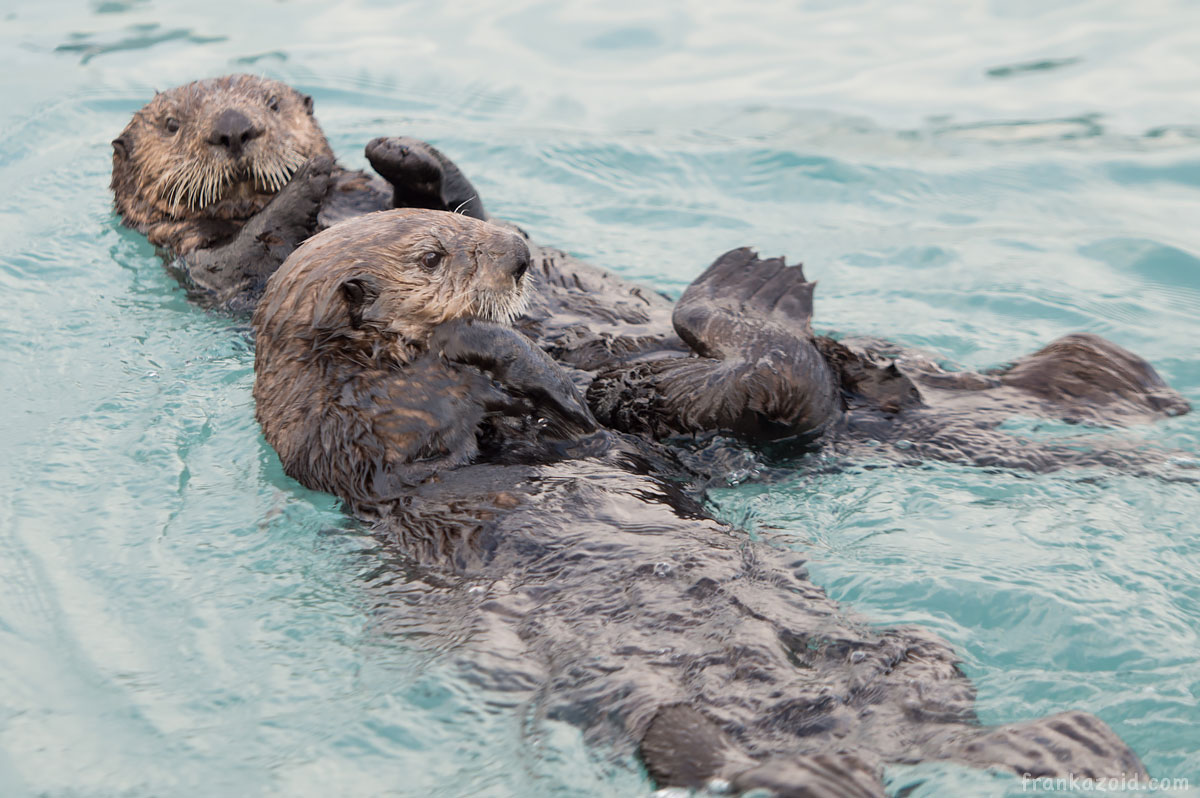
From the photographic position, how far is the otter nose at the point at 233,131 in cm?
459

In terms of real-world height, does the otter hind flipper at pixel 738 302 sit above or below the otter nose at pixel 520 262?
below

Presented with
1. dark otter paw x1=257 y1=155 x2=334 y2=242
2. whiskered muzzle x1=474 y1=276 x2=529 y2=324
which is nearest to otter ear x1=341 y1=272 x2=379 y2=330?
whiskered muzzle x1=474 y1=276 x2=529 y2=324

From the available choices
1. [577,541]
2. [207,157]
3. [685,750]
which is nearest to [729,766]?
[685,750]

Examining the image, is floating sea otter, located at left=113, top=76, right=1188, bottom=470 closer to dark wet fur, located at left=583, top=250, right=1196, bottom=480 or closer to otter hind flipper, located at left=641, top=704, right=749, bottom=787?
dark wet fur, located at left=583, top=250, right=1196, bottom=480

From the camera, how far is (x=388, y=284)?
11.0ft

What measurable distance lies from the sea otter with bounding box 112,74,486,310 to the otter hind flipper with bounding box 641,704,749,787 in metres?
2.57

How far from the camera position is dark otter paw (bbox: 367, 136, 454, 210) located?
422 centimetres

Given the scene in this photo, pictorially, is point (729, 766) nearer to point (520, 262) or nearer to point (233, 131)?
point (520, 262)

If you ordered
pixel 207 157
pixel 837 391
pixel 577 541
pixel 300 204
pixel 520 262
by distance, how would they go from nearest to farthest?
1. pixel 577 541
2. pixel 520 262
3. pixel 837 391
4. pixel 300 204
5. pixel 207 157

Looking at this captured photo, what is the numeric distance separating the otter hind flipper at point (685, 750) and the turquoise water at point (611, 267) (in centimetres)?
17

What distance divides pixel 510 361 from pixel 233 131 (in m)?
2.03

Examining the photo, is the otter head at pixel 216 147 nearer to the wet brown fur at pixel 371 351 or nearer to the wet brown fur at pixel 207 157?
the wet brown fur at pixel 207 157

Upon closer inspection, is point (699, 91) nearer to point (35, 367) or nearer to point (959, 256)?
point (959, 256)

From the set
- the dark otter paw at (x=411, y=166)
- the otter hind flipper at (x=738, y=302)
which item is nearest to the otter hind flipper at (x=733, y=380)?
the otter hind flipper at (x=738, y=302)
